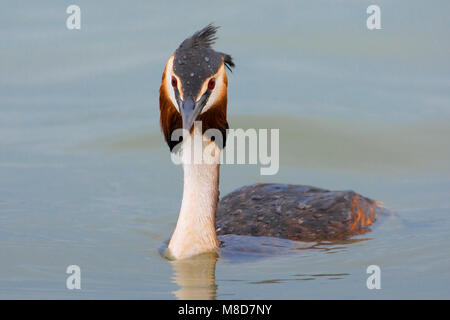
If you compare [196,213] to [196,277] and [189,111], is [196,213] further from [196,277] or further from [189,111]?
[189,111]

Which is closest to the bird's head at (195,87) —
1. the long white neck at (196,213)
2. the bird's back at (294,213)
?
the long white neck at (196,213)

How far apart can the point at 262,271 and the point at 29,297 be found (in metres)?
2.45

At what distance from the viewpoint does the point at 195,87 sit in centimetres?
1247

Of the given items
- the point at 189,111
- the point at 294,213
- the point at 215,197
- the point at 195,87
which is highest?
the point at 195,87

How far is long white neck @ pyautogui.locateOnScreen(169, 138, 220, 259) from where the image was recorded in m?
13.1

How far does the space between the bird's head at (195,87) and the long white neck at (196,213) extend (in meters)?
0.39

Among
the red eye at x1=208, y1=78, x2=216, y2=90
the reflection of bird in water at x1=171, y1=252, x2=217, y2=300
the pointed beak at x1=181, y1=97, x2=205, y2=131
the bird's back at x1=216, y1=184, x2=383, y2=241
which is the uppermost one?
the red eye at x1=208, y1=78, x2=216, y2=90

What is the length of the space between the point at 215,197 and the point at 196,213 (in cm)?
32

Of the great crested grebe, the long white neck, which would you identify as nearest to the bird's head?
the great crested grebe

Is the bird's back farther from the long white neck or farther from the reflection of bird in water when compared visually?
the reflection of bird in water

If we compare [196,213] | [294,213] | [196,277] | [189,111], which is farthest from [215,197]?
[189,111]

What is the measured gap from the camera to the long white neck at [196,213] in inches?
515

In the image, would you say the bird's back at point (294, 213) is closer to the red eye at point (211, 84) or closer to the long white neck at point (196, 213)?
the long white neck at point (196, 213)

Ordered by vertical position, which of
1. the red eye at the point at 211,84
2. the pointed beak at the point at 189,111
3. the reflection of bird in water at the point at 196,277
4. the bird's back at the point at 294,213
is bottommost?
the reflection of bird in water at the point at 196,277
